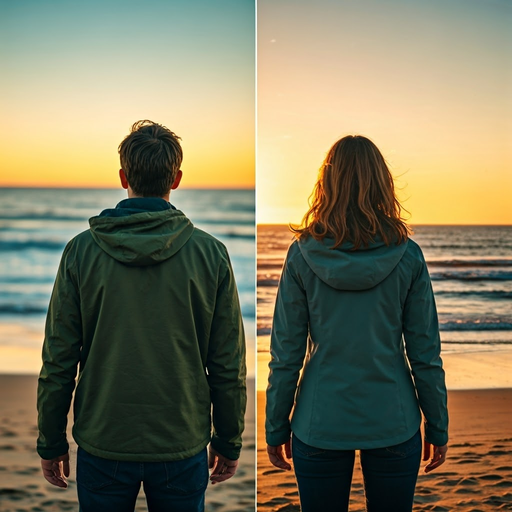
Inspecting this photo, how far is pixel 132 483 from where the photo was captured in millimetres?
1377

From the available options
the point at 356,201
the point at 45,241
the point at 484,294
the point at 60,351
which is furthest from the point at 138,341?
the point at 45,241

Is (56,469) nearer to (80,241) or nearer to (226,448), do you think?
(226,448)

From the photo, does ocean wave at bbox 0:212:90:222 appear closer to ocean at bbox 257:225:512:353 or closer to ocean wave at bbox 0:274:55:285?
ocean wave at bbox 0:274:55:285

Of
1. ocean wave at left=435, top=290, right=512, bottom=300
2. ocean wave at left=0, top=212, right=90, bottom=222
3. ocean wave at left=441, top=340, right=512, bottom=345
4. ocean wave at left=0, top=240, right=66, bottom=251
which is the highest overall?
ocean wave at left=0, top=212, right=90, bottom=222

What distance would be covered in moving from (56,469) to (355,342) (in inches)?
28.3

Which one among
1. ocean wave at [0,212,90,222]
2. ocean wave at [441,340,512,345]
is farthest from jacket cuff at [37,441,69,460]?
ocean wave at [0,212,90,222]

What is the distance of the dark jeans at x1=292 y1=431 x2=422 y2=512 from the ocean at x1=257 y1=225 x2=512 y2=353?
7.04 feet

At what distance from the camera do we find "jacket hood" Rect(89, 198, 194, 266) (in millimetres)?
1340

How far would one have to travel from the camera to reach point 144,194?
4.65 feet

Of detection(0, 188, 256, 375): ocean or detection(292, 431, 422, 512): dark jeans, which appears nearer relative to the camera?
detection(292, 431, 422, 512): dark jeans

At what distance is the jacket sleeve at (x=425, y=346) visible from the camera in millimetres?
1494

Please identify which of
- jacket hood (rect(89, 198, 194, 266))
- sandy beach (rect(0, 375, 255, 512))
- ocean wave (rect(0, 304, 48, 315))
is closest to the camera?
jacket hood (rect(89, 198, 194, 266))

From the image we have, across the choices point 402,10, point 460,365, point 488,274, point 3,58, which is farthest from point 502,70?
point 488,274

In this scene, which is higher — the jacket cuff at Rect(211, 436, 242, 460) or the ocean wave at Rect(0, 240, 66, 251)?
the jacket cuff at Rect(211, 436, 242, 460)
